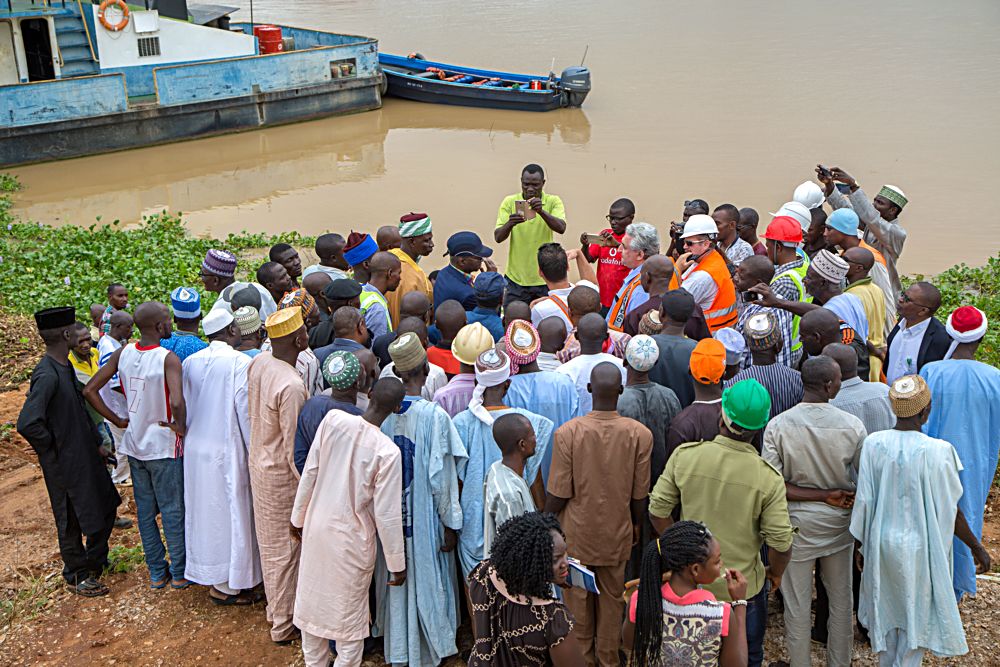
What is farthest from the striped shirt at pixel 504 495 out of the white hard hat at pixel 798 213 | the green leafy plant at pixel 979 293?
the green leafy plant at pixel 979 293

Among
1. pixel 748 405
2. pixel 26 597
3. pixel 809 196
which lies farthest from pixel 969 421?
pixel 26 597

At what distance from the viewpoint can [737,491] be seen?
370 cm

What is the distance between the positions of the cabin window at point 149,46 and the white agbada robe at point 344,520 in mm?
15906

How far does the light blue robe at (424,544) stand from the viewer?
167 inches

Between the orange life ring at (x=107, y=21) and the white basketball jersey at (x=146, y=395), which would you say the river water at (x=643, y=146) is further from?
the white basketball jersey at (x=146, y=395)

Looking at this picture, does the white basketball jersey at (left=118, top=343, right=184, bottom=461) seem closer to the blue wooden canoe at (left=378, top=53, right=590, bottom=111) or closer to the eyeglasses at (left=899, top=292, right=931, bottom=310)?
the eyeglasses at (left=899, top=292, right=931, bottom=310)

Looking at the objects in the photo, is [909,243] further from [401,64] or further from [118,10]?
[118,10]

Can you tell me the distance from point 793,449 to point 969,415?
111 centimetres

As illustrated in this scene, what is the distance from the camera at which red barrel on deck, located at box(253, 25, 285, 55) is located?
64.1ft

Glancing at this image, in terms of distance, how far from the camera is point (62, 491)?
510cm

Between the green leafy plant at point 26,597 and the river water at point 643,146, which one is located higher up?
the river water at point 643,146

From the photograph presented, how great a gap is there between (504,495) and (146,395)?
6.90 ft

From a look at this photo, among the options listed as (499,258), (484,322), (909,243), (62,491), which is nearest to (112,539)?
(62,491)

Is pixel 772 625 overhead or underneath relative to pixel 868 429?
underneath
